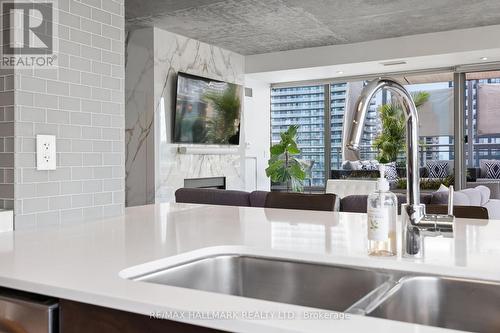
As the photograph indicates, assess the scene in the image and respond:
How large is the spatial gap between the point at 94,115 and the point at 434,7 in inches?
157

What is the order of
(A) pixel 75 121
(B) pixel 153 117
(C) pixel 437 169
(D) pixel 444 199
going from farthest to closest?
1. (C) pixel 437 169
2. (B) pixel 153 117
3. (D) pixel 444 199
4. (A) pixel 75 121

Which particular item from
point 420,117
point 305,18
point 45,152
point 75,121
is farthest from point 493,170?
point 45,152

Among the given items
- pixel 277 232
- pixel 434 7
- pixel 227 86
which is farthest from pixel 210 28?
pixel 277 232

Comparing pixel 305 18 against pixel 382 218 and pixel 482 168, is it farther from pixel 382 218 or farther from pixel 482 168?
pixel 382 218

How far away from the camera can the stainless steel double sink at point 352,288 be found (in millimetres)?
940

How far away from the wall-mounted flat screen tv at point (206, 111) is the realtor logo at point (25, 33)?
405 centimetres

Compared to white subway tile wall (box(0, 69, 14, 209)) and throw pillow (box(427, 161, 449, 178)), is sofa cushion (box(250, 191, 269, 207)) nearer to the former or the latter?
white subway tile wall (box(0, 69, 14, 209))

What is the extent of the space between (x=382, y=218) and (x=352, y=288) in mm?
177

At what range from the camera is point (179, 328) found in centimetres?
75

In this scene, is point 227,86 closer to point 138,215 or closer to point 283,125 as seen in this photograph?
point 283,125

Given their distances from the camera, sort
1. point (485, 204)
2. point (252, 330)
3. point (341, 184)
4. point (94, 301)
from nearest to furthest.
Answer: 1. point (252, 330)
2. point (94, 301)
3. point (485, 204)
4. point (341, 184)

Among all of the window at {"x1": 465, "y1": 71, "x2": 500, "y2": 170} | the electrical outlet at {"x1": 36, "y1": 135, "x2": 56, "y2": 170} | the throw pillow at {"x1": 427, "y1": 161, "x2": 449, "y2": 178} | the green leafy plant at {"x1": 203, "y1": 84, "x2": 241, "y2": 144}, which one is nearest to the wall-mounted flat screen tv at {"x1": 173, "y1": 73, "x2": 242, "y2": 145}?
the green leafy plant at {"x1": 203, "y1": 84, "x2": 241, "y2": 144}

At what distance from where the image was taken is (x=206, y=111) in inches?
234

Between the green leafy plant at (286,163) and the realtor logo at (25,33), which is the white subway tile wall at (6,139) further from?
the green leafy plant at (286,163)
